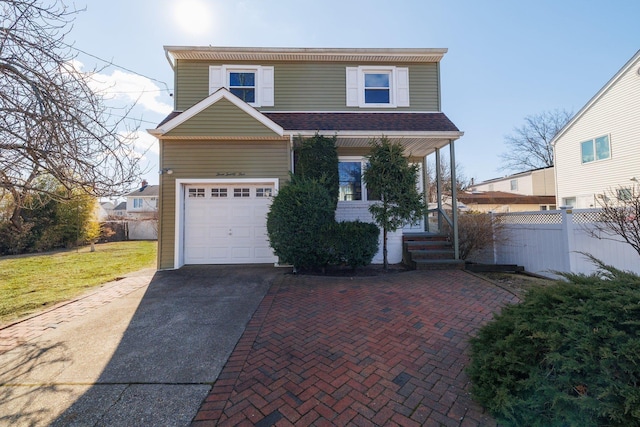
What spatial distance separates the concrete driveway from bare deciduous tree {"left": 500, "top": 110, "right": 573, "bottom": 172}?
3818cm

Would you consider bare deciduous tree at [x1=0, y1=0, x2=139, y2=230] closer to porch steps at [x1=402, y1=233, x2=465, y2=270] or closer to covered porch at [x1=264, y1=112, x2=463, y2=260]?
covered porch at [x1=264, y1=112, x2=463, y2=260]

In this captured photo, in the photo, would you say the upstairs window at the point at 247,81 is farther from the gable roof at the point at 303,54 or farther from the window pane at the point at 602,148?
the window pane at the point at 602,148

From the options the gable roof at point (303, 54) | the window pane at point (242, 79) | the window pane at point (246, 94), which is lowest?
the window pane at point (246, 94)

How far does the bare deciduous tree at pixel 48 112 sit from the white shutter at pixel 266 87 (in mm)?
5929

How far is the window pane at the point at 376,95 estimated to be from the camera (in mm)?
9859

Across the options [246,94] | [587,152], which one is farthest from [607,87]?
[246,94]

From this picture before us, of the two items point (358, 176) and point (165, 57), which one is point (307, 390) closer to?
point (358, 176)

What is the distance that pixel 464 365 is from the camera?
2.94 meters

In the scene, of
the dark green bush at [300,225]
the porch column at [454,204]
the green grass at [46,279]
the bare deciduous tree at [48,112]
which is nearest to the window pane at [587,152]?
the porch column at [454,204]

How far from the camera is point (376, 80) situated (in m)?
9.89

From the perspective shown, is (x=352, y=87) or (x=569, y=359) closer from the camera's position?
(x=569, y=359)

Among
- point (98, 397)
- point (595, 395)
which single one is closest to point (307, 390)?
point (98, 397)

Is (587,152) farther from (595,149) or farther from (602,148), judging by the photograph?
(602,148)

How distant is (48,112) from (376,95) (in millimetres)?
9021
